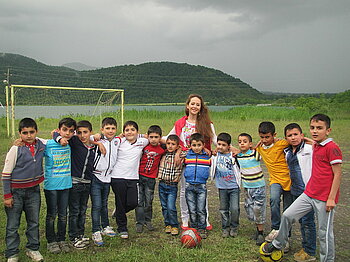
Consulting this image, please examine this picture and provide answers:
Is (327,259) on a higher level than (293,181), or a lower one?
lower

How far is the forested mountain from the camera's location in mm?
36969

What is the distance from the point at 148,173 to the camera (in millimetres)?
4426

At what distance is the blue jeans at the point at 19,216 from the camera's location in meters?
3.40

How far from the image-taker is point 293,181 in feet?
12.4

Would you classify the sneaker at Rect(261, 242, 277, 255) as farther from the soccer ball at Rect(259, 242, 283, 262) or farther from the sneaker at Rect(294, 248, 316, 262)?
the sneaker at Rect(294, 248, 316, 262)

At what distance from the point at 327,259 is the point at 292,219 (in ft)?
1.57

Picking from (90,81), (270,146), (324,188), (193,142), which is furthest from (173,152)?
(90,81)

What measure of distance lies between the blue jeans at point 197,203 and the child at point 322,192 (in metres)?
1.04

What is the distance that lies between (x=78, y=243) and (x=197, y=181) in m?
1.65

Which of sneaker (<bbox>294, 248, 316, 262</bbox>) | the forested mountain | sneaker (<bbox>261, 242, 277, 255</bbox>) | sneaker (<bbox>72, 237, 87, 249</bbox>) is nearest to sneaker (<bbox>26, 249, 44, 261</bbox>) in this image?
sneaker (<bbox>72, 237, 87, 249</bbox>)

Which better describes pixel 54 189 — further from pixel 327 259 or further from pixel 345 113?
pixel 345 113

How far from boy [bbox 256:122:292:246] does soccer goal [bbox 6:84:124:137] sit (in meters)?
12.4

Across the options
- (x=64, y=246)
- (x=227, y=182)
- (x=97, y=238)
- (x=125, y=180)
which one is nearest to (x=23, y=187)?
(x=64, y=246)

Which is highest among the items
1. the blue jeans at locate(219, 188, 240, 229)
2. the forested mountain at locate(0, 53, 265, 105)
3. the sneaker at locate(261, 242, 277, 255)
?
the forested mountain at locate(0, 53, 265, 105)
